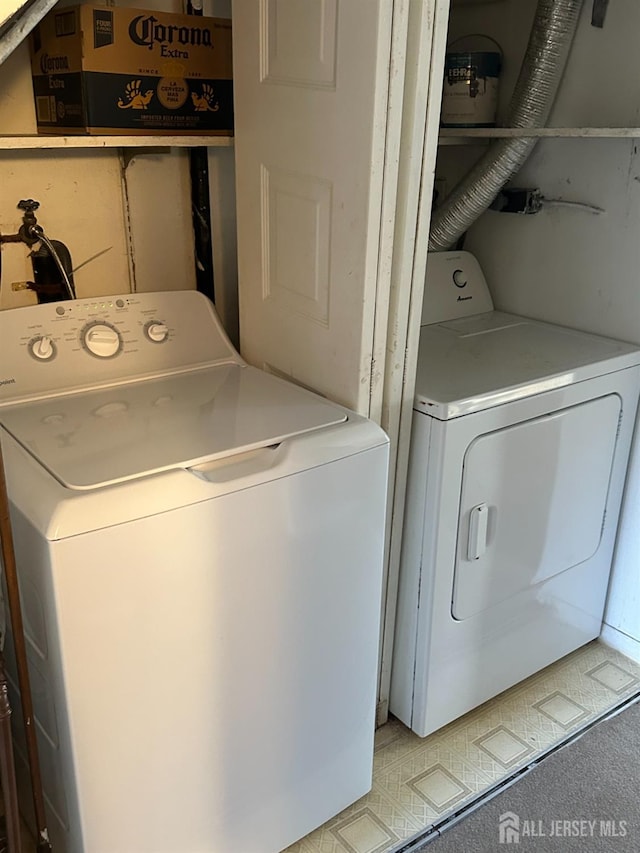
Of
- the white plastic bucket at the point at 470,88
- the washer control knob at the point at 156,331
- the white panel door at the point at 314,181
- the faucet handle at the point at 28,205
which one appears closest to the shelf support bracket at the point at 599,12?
the white plastic bucket at the point at 470,88

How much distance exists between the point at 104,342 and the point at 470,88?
1.14 metres

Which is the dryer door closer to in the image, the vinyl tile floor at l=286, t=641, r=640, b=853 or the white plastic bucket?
the vinyl tile floor at l=286, t=641, r=640, b=853

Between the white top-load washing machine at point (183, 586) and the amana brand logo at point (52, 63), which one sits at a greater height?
the amana brand logo at point (52, 63)

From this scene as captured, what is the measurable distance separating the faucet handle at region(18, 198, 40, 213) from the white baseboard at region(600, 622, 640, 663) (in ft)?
6.08

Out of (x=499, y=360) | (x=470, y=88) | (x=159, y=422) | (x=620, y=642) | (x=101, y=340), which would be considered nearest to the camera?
(x=159, y=422)

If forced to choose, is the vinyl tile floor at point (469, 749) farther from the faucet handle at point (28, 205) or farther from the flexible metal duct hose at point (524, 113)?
the faucet handle at point (28, 205)

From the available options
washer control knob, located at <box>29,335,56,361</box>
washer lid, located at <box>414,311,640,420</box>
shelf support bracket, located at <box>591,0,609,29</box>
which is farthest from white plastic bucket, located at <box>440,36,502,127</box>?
washer control knob, located at <box>29,335,56,361</box>

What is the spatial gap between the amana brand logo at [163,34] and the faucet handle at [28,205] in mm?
394

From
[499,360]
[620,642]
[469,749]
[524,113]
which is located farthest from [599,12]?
[469,749]

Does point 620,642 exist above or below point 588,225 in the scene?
below

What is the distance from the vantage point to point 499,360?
186 cm

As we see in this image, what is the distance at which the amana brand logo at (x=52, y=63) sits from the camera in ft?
Result: 5.06

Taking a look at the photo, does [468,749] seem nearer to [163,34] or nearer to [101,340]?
[101,340]

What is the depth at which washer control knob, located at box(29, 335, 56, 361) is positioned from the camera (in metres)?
1.57
